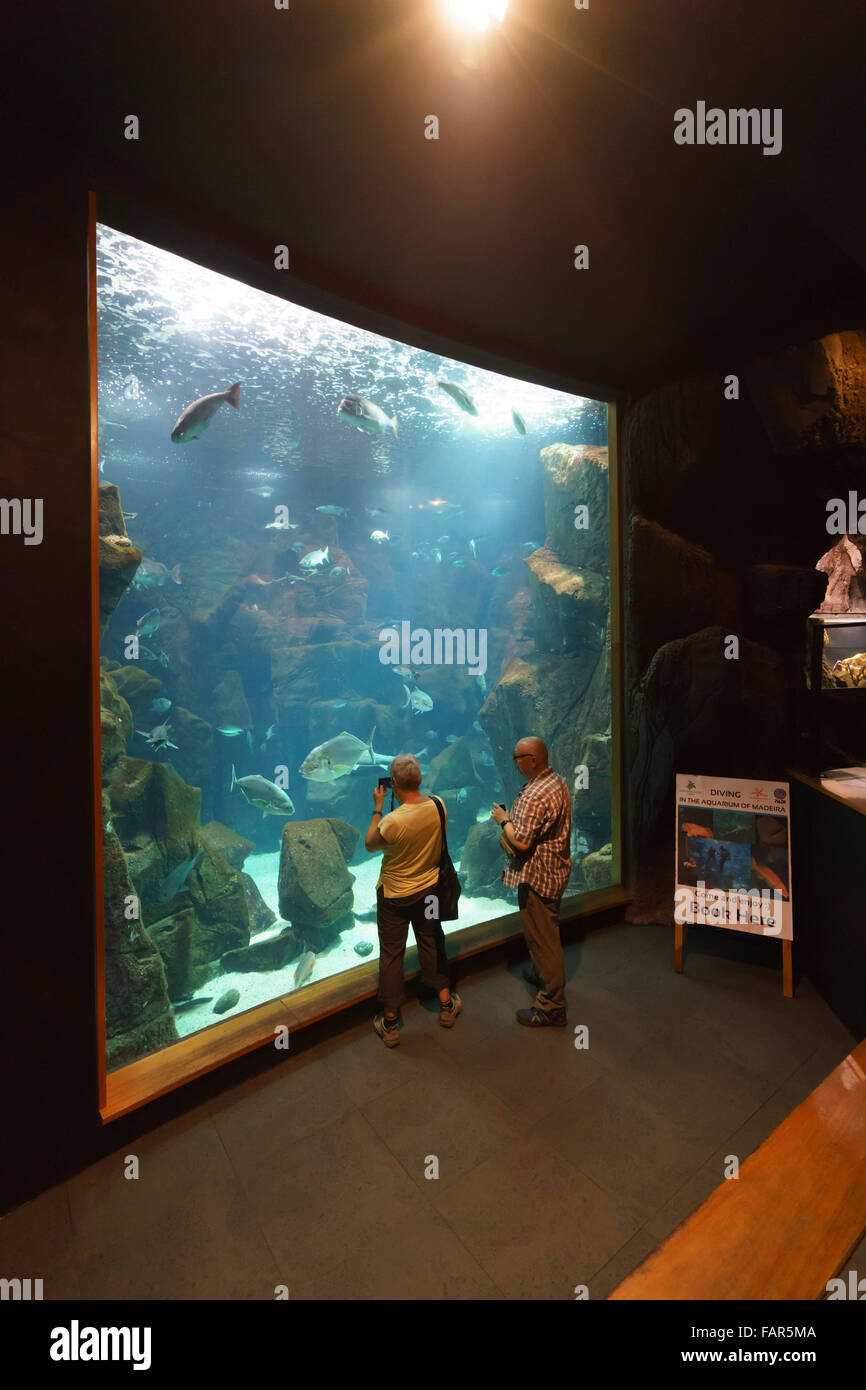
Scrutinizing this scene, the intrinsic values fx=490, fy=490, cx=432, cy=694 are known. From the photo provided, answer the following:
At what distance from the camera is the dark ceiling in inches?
81.7

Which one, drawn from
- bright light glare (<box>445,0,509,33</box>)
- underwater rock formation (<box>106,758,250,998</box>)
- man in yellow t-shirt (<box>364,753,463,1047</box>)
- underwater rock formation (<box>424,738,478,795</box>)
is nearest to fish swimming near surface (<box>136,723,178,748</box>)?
underwater rock formation (<box>106,758,250,998</box>)

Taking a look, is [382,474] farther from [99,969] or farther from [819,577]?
[99,969]

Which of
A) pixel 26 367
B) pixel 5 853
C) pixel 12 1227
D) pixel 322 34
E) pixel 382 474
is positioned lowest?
pixel 12 1227

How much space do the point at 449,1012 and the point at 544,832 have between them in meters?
1.45

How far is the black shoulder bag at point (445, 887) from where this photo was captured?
338 centimetres

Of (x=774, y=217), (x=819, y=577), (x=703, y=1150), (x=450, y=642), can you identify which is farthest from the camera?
(x=450, y=642)

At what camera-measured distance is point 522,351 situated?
4.41 meters

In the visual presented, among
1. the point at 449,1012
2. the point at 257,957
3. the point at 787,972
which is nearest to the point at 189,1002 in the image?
the point at 257,957

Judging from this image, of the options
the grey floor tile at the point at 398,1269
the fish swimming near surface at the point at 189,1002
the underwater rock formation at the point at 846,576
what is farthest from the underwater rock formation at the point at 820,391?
the fish swimming near surface at the point at 189,1002

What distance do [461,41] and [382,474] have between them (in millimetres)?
19404

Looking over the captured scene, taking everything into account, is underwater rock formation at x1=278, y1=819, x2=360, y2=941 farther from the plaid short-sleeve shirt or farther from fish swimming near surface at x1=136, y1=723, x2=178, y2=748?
the plaid short-sleeve shirt

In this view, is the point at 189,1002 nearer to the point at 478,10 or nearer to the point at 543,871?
the point at 543,871

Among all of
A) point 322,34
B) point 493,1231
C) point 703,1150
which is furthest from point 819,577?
point 493,1231

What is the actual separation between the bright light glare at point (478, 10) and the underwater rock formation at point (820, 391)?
3399 mm
